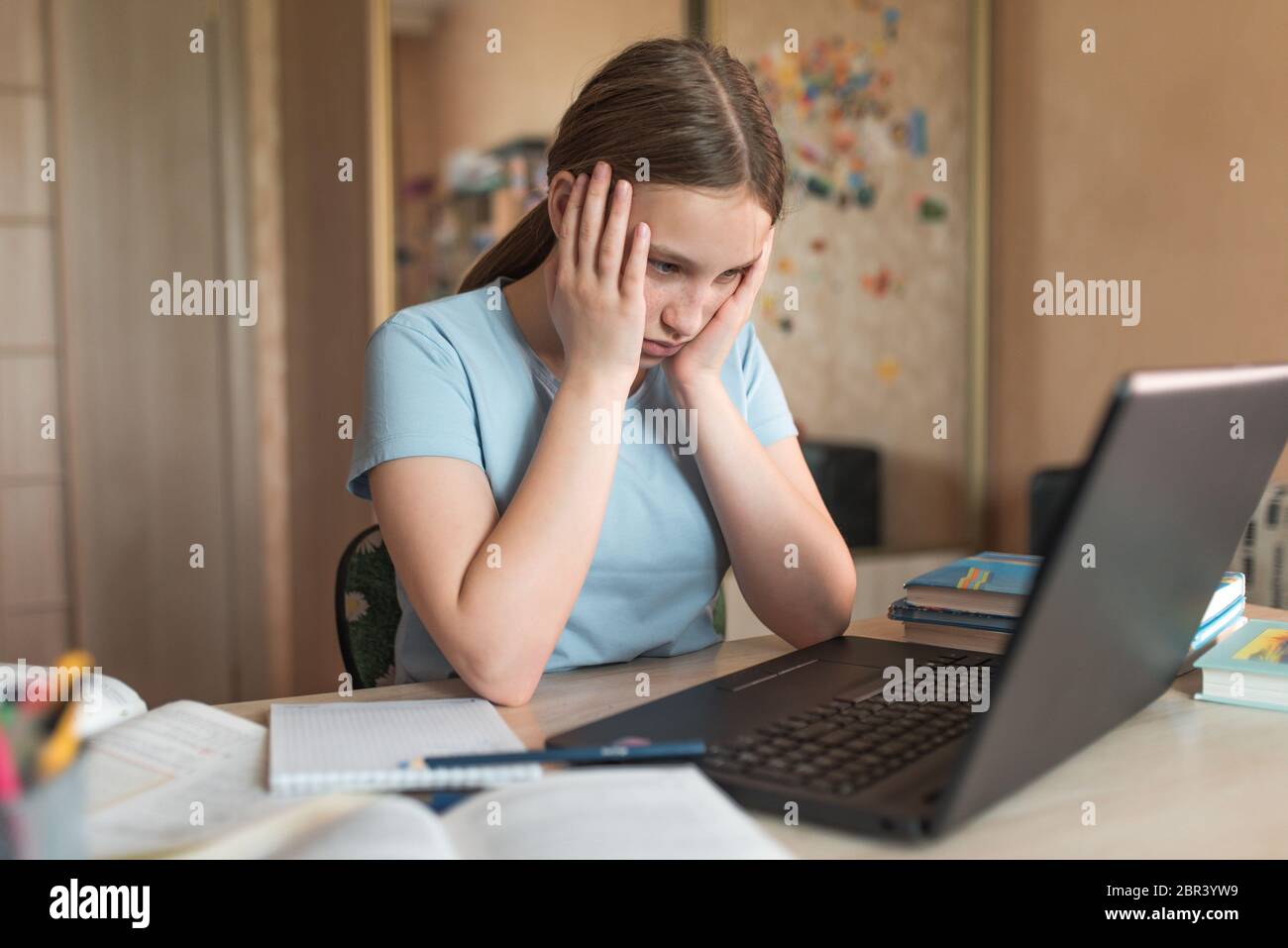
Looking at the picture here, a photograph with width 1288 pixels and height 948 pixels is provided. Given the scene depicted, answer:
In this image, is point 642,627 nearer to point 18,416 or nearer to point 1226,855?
point 1226,855

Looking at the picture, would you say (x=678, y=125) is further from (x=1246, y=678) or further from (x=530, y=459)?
(x=1246, y=678)

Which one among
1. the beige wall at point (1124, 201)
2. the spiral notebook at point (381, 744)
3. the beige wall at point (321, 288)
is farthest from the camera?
the beige wall at point (321, 288)

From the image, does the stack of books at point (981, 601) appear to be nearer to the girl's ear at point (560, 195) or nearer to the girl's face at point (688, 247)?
the girl's face at point (688, 247)

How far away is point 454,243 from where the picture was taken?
109 inches

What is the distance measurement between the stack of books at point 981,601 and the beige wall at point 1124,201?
1.29 metres

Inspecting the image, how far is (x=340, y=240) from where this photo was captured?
9.16 ft

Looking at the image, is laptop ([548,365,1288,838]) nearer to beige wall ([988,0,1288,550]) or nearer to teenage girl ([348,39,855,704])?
teenage girl ([348,39,855,704])

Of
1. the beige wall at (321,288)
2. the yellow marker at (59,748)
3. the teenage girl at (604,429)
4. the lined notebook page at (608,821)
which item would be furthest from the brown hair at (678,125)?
the beige wall at (321,288)

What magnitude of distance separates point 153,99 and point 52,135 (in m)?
0.25

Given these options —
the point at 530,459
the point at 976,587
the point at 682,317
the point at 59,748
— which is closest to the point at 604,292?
the point at 682,317

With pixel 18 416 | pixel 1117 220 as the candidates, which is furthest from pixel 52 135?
pixel 1117 220

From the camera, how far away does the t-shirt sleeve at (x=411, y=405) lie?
3.67 ft

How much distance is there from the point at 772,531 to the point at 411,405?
0.40 meters
